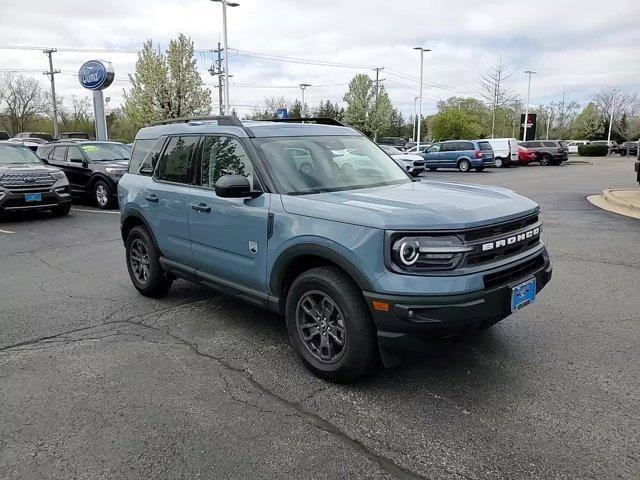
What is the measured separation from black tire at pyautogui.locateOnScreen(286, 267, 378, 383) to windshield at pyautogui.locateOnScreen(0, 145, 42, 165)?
10.8 m

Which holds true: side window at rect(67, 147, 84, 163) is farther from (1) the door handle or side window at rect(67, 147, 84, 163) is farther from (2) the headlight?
(2) the headlight

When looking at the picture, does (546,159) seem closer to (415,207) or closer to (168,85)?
(168,85)

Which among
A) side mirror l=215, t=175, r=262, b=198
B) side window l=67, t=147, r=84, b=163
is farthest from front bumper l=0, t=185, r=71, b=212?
side mirror l=215, t=175, r=262, b=198

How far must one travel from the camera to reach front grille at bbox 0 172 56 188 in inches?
432

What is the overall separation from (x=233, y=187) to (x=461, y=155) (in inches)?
1051

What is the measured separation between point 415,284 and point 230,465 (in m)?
1.44

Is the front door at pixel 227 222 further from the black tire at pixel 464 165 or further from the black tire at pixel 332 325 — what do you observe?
the black tire at pixel 464 165

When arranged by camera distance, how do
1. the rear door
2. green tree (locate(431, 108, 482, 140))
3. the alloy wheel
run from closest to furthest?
the alloy wheel
the rear door
green tree (locate(431, 108, 482, 140))

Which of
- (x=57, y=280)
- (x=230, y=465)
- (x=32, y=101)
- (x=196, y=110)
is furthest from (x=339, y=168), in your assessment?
(x=32, y=101)

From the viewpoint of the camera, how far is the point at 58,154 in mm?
14555

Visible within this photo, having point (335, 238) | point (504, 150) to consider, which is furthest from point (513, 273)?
point (504, 150)

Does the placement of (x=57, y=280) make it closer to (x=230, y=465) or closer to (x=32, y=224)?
(x=230, y=465)

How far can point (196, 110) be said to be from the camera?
33.0 meters

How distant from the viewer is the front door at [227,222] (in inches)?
158
